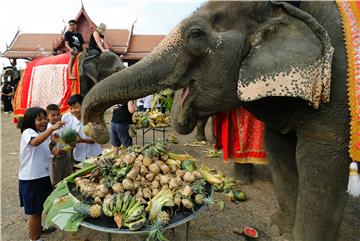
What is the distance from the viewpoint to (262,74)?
157 cm

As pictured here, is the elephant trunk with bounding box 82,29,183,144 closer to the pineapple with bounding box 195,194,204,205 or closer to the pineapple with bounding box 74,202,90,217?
the pineapple with bounding box 74,202,90,217

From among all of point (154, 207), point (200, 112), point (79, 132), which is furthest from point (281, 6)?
point (79, 132)

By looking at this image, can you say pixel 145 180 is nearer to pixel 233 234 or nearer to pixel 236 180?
pixel 233 234

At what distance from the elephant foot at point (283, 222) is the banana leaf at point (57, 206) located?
2.17 metres

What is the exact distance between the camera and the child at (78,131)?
12.4 ft

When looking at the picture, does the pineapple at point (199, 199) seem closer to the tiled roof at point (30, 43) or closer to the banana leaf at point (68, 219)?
the banana leaf at point (68, 219)

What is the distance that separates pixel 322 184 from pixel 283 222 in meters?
1.57

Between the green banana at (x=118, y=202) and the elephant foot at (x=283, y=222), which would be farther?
the elephant foot at (x=283, y=222)

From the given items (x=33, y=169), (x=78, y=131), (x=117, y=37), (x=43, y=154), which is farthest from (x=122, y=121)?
(x=117, y=37)

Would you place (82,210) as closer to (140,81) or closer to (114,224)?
(114,224)

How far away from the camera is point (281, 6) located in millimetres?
1696

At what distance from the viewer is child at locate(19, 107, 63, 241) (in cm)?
291

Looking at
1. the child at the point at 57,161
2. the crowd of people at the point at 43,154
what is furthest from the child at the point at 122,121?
the child at the point at 57,161

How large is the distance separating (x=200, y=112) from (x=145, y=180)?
97 cm
